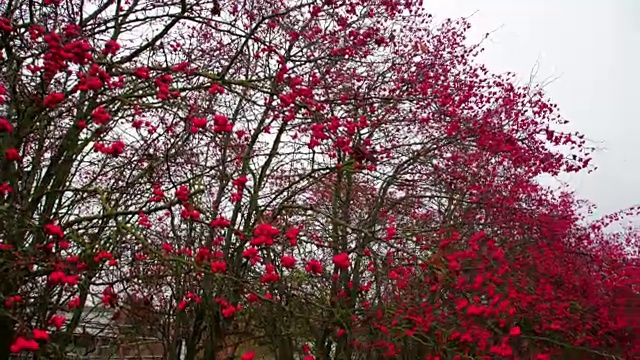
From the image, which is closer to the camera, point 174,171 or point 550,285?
point 174,171

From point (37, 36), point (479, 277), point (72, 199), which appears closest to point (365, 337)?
point (479, 277)

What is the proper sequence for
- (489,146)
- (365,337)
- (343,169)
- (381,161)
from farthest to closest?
(489,146), (381,161), (365,337), (343,169)

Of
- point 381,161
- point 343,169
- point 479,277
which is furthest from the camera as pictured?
point 381,161

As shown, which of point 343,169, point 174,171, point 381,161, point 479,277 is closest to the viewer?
point 343,169

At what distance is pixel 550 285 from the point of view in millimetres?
7598

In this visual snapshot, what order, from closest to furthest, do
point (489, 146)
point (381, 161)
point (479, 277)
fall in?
point (479, 277), point (381, 161), point (489, 146)

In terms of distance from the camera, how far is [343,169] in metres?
4.80

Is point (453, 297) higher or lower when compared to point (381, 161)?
lower

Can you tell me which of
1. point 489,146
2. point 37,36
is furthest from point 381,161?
point 37,36

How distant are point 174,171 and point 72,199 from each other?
4.35 feet

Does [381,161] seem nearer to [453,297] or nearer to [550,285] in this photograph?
[453,297]

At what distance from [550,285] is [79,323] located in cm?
580

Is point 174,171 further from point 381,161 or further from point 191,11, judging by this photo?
point 381,161

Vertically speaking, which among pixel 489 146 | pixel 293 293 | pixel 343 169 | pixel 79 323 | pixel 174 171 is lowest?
pixel 79 323
